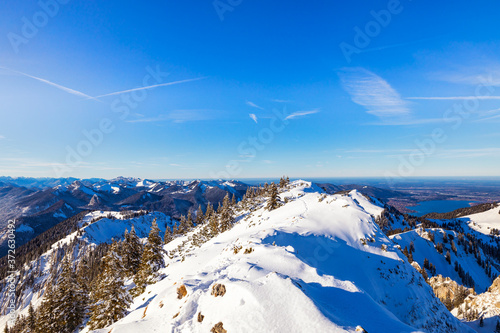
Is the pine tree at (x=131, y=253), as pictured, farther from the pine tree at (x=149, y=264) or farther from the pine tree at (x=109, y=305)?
the pine tree at (x=109, y=305)

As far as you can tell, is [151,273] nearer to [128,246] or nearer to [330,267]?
[128,246]

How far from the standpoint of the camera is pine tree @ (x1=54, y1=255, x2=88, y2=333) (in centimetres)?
2267

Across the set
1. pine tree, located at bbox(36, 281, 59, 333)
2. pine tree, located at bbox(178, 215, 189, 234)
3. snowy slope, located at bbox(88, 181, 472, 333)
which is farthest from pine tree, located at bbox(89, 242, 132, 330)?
pine tree, located at bbox(178, 215, 189, 234)

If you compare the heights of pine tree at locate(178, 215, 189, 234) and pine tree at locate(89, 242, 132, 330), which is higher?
pine tree at locate(89, 242, 132, 330)

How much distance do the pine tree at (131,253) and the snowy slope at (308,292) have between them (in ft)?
53.0

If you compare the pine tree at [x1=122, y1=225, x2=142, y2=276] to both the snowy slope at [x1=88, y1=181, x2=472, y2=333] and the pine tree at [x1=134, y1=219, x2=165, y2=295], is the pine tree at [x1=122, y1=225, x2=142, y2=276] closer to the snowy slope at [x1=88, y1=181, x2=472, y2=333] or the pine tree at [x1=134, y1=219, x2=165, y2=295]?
the pine tree at [x1=134, y1=219, x2=165, y2=295]

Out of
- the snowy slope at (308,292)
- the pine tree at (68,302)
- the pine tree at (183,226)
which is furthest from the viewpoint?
the pine tree at (183,226)

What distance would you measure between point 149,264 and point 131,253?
833 cm

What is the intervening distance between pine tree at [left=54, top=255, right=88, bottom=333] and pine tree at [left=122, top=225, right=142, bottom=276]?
9806 millimetres

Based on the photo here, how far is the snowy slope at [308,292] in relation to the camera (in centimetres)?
877

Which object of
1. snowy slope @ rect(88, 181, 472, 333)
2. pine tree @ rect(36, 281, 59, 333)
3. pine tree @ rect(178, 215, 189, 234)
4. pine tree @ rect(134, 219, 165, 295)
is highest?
snowy slope @ rect(88, 181, 472, 333)

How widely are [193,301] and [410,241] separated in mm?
130537

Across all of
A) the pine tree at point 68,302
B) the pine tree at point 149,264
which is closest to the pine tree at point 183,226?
the pine tree at point 149,264

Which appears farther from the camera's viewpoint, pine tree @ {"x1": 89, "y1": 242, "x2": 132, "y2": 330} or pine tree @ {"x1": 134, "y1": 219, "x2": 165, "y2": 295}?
pine tree @ {"x1": 134, "y1": 219, "x2": 165, "y2": 295}
